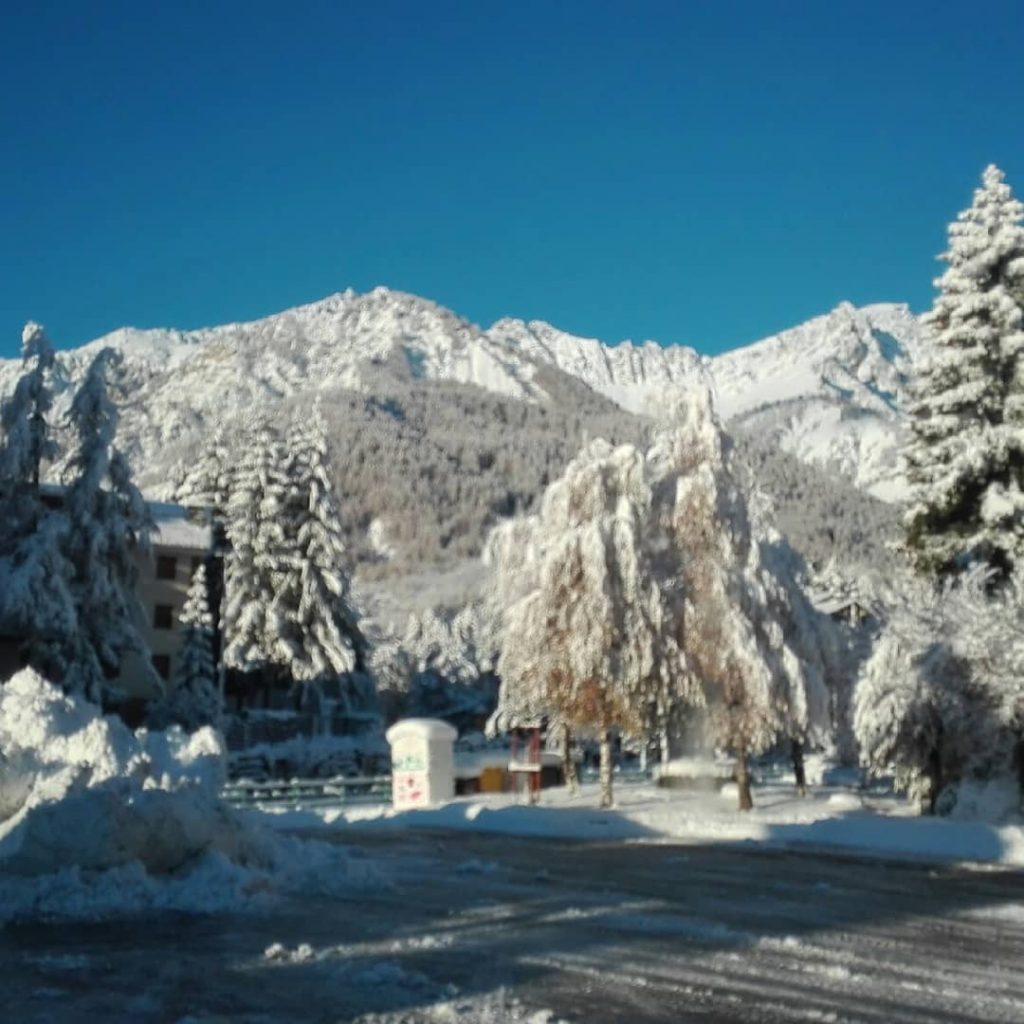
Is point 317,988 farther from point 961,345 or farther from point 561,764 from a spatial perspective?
point 561,764

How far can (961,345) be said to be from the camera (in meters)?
29.9

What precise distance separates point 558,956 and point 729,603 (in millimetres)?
19829

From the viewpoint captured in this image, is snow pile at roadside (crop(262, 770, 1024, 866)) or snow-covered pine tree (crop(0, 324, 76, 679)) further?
snow-covered pine tree (crop(0, 324, 76, 679))

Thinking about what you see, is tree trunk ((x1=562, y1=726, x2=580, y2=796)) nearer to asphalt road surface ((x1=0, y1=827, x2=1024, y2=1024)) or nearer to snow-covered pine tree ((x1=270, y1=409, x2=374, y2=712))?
snow-covered pine tree ((x1=270, y1=409, x2=374, y2=712))

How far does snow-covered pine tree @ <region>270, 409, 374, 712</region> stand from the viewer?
181 feet

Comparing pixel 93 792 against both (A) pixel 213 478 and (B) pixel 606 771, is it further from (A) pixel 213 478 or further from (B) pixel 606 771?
(A) pixel 213 478

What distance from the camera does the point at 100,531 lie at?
3809 centimetres

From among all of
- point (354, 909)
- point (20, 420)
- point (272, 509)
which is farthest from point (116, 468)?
point (354, 909)

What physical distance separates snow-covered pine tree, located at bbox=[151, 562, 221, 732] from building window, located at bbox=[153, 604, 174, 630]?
5.92m

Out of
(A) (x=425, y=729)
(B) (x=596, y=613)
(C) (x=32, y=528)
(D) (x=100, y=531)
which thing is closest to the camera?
(B) (x=596, y=613)

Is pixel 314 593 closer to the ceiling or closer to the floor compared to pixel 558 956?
closer to the ceiling

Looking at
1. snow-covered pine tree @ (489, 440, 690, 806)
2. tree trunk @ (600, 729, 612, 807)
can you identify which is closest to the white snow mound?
snow-covered pine tree @ (489, 440, 690, 806)

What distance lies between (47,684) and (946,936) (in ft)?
41.6

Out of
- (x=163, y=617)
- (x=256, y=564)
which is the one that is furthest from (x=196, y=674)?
(x=163, y=617)
